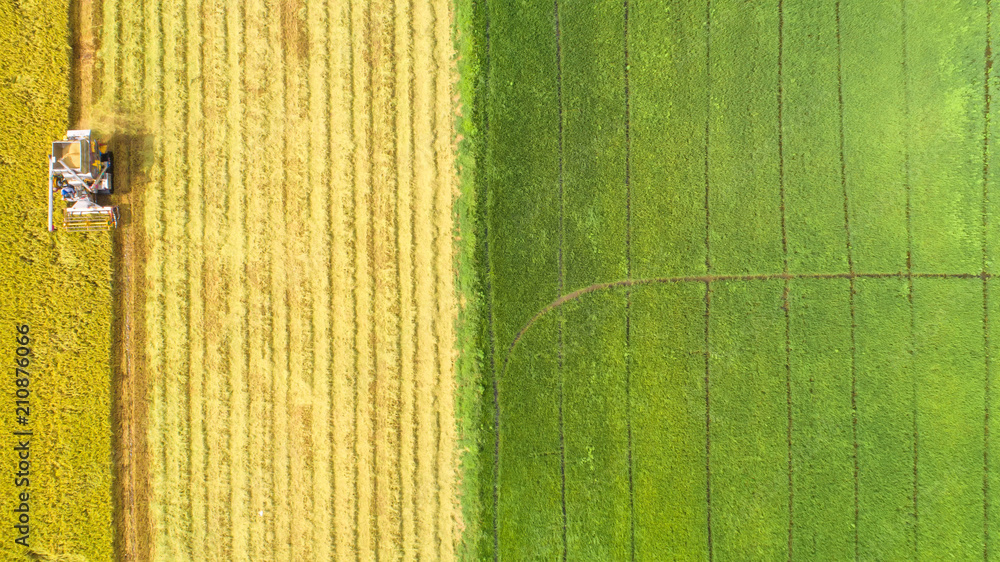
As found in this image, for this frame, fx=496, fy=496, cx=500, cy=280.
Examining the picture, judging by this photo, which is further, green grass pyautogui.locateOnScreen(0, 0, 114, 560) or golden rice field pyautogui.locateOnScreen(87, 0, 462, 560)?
golden rice field pyautogui.locateOnScreen(87, 0, 462, 560)

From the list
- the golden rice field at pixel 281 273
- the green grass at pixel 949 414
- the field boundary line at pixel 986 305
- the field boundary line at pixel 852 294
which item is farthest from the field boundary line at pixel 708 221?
the field boundary line at pixel 986 305

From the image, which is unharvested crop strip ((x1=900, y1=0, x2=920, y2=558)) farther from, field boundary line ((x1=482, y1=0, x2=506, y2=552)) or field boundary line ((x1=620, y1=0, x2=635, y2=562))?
field boundary line ((x1=482, y1=0, x2=506, y2=552))

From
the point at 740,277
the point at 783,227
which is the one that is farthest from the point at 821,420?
the point at 783,227

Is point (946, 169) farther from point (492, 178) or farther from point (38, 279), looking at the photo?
point (38, 279)

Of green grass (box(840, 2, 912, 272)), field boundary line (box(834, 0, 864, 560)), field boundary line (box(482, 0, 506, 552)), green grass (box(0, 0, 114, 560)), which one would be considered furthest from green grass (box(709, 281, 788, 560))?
green grass (box(0, 0, 114, 560))

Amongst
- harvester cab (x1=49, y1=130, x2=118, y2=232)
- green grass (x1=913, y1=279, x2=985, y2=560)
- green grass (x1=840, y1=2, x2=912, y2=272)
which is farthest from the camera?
green grass (x1=840, y1=2, x2=912, y2=272)

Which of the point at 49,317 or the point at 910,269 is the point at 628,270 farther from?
the point at 49,317
